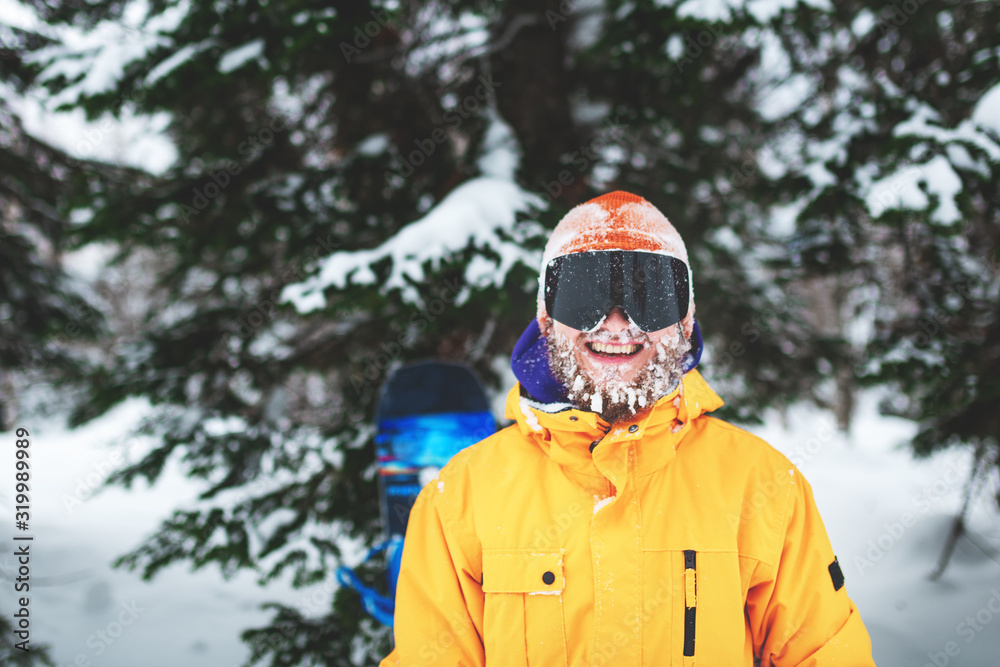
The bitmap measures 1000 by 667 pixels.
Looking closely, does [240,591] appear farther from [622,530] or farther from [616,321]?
[616,321]

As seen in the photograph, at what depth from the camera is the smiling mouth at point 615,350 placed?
166 cm

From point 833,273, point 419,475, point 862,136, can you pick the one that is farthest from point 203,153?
point 833,273

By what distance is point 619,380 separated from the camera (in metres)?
1.61

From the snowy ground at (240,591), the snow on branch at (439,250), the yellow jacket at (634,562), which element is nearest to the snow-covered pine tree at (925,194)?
the snowy ground at (240,591)

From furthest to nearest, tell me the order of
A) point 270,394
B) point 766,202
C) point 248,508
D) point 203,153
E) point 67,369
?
point 67,369
point 203,153
point 270,394
point 766,202
point 248,508

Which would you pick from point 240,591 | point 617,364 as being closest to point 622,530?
point 617,364

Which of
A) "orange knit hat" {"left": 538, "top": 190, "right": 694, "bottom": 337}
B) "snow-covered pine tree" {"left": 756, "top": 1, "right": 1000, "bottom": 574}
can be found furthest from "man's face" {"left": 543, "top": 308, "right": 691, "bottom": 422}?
"snow-covered pine tree" {"left": 756, "top": 1, "right": 1000, "bottom": 574}

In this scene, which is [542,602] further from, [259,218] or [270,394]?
[259,218]

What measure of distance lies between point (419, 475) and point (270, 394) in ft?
5.71

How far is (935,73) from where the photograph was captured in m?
3.57

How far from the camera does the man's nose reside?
5.54ft

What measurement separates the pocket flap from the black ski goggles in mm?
732

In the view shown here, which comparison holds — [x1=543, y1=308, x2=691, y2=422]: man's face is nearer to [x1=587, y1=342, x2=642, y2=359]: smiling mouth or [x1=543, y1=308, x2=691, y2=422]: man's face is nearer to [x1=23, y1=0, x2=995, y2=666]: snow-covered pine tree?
[x1=587, y1=342, x2=642, y2=359]: smiling mouth

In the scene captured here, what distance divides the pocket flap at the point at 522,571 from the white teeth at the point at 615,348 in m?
0.64
